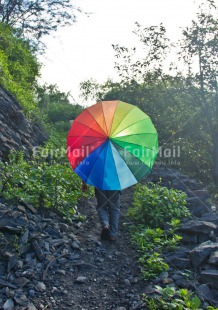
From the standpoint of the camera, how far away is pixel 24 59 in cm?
1633

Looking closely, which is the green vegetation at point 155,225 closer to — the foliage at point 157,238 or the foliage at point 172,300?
the foliage at point 157,238

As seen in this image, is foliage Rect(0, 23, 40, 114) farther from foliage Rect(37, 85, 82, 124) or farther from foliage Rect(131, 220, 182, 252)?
foliage Rect(131, 220, 182, 252)

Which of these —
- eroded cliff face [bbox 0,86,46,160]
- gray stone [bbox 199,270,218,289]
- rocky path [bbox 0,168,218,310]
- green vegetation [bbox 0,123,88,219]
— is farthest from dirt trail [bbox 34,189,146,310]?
eroded cliff face [bbox 0,86,46,160]

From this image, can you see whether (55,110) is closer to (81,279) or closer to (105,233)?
(105,233)

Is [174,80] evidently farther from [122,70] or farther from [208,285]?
[208,285]

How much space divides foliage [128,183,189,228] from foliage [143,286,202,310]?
2.50 m

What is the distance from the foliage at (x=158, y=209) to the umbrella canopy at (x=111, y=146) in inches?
61.1

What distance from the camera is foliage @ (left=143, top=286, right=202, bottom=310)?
4.19m

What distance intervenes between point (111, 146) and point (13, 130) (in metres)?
4.81

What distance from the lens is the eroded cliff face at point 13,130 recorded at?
8393 mm

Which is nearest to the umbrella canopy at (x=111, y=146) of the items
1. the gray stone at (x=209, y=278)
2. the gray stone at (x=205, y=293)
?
the gray stone at (x=209, y=278)

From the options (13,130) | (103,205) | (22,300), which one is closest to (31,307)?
(22,300)

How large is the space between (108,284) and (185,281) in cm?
110

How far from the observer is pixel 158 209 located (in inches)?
283
